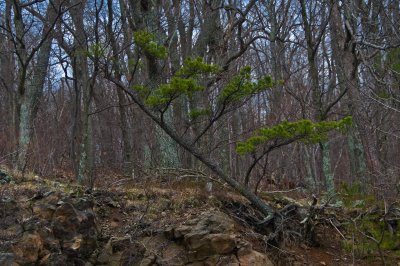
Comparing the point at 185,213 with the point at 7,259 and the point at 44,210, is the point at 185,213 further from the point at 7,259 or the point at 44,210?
the point at 7,259

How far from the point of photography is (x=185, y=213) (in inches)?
258

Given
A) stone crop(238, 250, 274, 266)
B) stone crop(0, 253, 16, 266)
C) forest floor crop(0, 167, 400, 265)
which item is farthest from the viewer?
forest floor crop(0, 167, 400, 265)

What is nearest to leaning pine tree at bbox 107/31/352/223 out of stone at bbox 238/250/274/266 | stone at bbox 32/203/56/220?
stone at bbox 238/250/274/266

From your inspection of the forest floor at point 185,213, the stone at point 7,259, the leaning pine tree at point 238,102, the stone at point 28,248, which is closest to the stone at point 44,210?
the forest floor at point 185,213

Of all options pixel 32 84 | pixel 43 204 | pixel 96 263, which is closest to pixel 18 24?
pixel 32 84

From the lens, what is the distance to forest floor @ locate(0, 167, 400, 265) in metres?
6.07

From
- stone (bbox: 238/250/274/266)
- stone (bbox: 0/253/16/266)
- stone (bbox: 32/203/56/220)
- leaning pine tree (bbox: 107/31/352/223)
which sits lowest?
stone (bbox: 238/250/274/266)

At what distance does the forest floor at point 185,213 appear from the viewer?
19.9 feet

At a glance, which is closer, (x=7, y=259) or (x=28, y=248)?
(x=7, y=259)

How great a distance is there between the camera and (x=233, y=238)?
227 inches

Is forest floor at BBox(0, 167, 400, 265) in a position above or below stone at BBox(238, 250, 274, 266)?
above

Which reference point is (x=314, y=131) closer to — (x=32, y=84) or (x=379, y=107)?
(x=379, y=107)

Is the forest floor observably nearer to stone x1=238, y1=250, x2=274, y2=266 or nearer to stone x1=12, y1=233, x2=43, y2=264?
stone x1=238, y1=250, x2=274, y2=266

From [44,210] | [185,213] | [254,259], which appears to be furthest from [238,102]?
[44,210]
